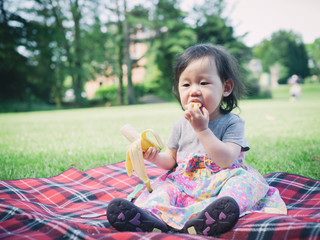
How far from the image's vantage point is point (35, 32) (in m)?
21.2

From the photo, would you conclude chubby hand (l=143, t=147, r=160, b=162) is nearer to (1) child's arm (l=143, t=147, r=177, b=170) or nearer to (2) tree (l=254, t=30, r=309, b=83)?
(1) child's arm (l=143, t=147, r=177, b=170)

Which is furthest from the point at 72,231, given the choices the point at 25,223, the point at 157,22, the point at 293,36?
the point at 293,36

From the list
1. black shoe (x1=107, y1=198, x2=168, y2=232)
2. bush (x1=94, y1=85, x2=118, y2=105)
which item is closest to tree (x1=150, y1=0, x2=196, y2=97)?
bush (x1=94, y1=85, x2=118, y2=105)

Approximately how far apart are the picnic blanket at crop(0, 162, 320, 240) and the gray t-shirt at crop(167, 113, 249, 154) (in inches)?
20.1

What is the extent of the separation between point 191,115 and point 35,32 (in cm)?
2282

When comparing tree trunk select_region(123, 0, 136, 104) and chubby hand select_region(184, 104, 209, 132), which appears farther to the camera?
tree trunk select_region(123, 0, 136, 104)

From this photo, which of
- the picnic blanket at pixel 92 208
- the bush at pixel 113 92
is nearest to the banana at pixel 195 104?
the picnic blanket at pixel 92 208

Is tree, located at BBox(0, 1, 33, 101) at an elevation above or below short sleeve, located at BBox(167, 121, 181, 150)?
above

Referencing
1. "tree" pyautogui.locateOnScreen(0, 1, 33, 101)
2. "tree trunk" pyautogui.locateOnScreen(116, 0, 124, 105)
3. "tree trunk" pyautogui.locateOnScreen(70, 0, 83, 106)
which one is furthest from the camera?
"tree trunk" pyautogui.locateOnScreen(116, 0, 124, 105)

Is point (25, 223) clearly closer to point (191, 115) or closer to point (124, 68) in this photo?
point (191, 115)

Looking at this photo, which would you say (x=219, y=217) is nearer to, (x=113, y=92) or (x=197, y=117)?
(x=197, y=117)

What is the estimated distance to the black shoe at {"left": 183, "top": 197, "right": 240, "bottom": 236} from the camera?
130cm

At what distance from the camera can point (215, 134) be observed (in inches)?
73.4

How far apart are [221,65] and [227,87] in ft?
0.59
